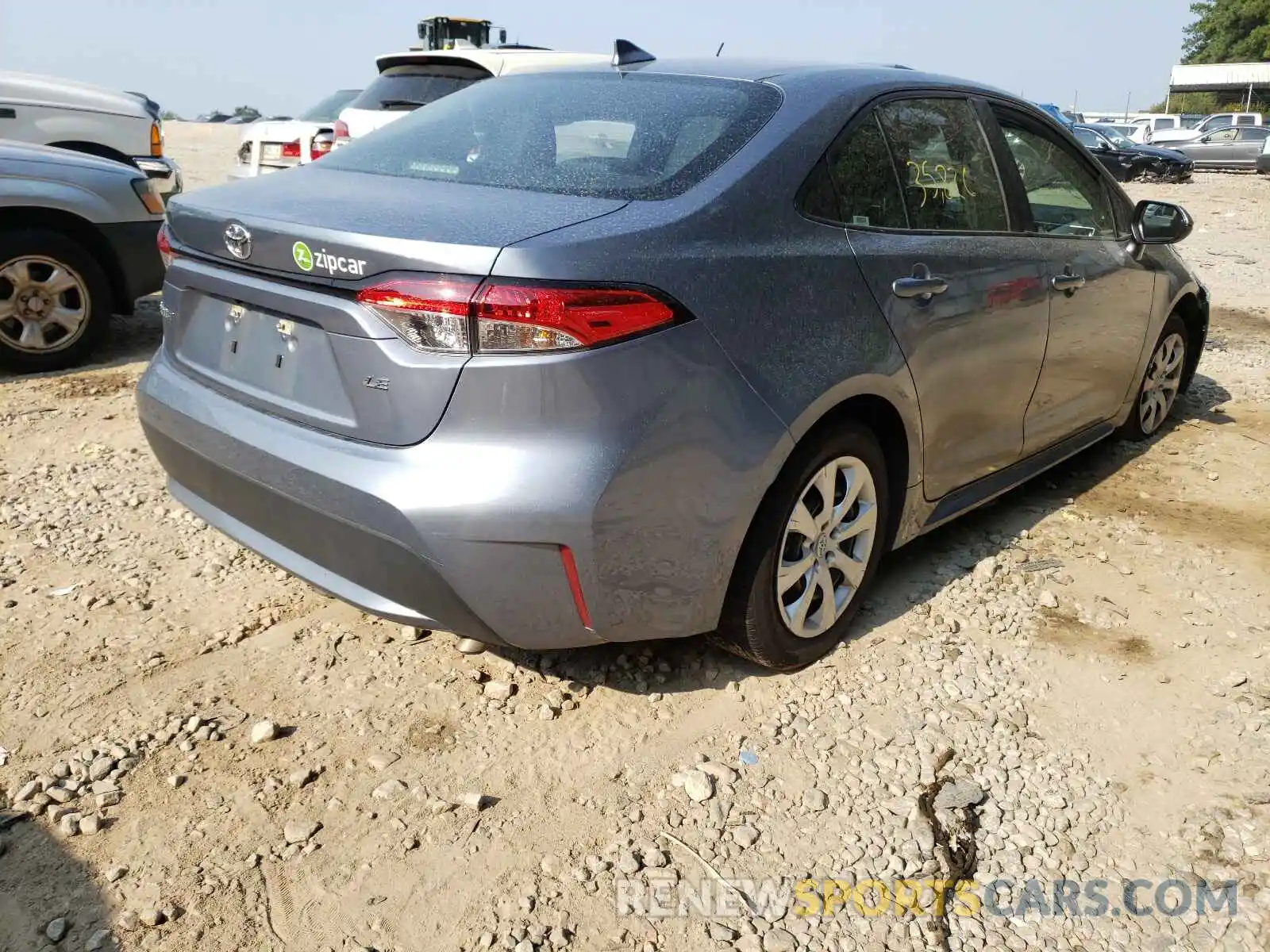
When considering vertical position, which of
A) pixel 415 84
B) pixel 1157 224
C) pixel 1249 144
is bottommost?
pixel 1157 224

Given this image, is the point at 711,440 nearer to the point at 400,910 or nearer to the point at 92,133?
the point at 400,910

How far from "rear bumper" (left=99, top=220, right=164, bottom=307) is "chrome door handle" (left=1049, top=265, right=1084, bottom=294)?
4419mm

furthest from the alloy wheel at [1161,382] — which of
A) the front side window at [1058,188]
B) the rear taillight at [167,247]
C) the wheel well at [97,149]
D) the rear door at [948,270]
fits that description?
the wheel well at [97,149]

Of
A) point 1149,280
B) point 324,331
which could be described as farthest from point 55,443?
point 1149,280

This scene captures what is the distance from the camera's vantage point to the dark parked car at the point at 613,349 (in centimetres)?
221

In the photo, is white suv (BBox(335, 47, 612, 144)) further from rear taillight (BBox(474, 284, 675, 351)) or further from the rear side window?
rear taillight (BBox(474, 284, 675, 351))

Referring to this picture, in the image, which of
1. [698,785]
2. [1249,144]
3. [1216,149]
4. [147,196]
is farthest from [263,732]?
[1216,149]

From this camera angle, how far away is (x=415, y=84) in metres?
8.22

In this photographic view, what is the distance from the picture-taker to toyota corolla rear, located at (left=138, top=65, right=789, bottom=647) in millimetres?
2184

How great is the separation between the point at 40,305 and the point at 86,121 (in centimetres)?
277

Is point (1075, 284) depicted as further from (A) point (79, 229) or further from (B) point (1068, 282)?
(A) point (79, 229)

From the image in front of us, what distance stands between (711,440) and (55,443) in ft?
11.2

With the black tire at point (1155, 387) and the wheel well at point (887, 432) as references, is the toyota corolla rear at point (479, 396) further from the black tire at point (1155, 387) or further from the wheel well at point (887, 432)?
the black tire at point (1155, 387)

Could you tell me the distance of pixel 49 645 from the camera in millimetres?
2967
